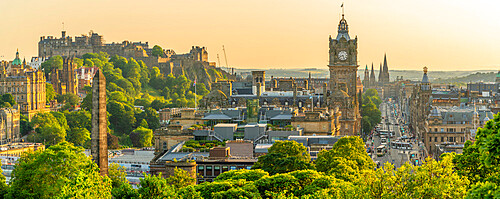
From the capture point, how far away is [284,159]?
65.6 metres

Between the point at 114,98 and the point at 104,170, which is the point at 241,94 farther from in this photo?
the point at 104,170

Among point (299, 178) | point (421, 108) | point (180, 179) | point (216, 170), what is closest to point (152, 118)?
point (421, 108)

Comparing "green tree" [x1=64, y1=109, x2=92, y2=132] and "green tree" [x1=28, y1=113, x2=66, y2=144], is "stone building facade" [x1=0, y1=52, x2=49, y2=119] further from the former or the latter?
"green tree" [x1=28, y1=113, x2=66, y2=144]

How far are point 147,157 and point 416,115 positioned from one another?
71973 millimetres

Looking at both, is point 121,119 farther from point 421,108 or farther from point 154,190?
point 154,190

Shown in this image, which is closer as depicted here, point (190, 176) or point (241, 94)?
point (190, 176)

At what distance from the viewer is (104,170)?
57.4 metres

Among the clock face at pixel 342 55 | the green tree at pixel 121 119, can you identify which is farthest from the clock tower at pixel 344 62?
the green tree at pixel 121 119

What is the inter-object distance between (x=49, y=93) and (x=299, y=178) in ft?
443

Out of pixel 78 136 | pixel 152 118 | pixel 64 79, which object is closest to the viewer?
pixel 78 136

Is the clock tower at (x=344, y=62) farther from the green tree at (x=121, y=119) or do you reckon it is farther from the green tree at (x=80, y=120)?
the green tree at (x=80, y=120)

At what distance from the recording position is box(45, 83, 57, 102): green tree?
18025 centimetres

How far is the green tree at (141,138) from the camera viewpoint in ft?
459

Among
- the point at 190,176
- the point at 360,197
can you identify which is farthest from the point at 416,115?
the point at 360,197
